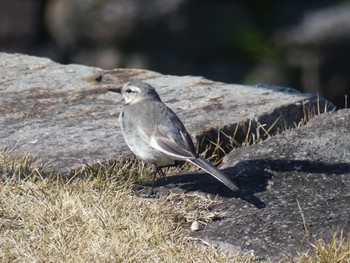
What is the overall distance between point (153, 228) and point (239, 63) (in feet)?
31.7

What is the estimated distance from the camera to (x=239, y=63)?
15.0 meters

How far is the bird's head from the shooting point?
21.5 ft

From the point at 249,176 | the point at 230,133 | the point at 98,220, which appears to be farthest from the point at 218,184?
the point at 98,220

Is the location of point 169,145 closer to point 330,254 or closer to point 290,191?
point 290,191

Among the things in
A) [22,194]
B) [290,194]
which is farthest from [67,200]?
[290,194]

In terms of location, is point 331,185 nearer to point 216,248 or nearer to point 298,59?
point 216,248

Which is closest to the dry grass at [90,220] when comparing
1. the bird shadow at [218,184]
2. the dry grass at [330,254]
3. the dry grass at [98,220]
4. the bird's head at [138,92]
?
the dry grass at [98,220]

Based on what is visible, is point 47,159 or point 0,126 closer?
point 47,159

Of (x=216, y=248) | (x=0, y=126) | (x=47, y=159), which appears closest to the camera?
(x=216, y=248)

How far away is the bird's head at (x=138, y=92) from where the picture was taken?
6.56 metres

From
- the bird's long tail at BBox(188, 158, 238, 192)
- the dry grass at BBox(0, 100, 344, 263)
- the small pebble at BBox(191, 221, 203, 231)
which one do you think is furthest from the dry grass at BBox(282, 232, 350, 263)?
the bird's long tail at BBox(188, 158, 238, 192)

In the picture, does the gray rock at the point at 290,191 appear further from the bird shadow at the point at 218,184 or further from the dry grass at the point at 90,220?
the dry grass at the point at 90,220

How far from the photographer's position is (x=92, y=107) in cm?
734

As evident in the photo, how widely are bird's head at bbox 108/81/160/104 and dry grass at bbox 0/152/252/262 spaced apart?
0.58 m
